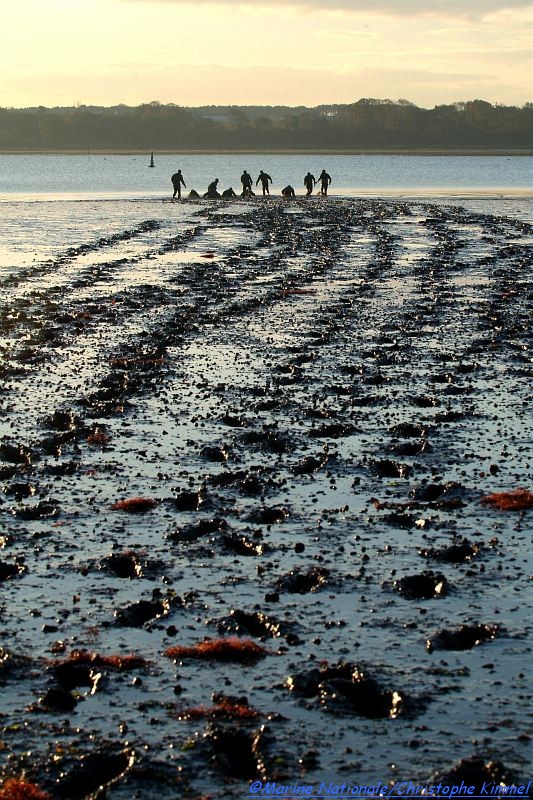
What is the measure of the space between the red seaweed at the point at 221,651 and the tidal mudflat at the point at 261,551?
0.02 meters

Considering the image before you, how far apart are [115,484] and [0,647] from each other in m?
3.61

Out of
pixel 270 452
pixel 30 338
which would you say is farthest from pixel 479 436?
pixel 30 338

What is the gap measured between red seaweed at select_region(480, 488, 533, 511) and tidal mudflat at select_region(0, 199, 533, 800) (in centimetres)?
6

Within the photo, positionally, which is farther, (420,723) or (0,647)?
(0,647)

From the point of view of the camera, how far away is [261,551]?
350 inches

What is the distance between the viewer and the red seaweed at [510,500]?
9938mm

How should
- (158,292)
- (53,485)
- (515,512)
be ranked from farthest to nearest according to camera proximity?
(158,292) → (53,485) → (515,512)

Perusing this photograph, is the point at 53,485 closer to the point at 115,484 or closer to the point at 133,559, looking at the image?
the point at 115,484

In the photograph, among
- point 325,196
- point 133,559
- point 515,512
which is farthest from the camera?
point 325,196

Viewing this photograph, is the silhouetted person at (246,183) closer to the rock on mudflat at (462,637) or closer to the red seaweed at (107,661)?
the rock on mudflat at (462,637)

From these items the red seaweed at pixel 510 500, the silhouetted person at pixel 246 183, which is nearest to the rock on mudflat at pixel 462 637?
the red seaweed at pixel 510 500

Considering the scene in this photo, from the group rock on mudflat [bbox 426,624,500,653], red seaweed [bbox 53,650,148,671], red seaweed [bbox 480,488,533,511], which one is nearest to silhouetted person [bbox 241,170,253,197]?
red seaweed [bbox 480,488,533,511]

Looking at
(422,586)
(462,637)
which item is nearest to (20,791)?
(462,637)

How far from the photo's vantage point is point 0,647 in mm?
7141
